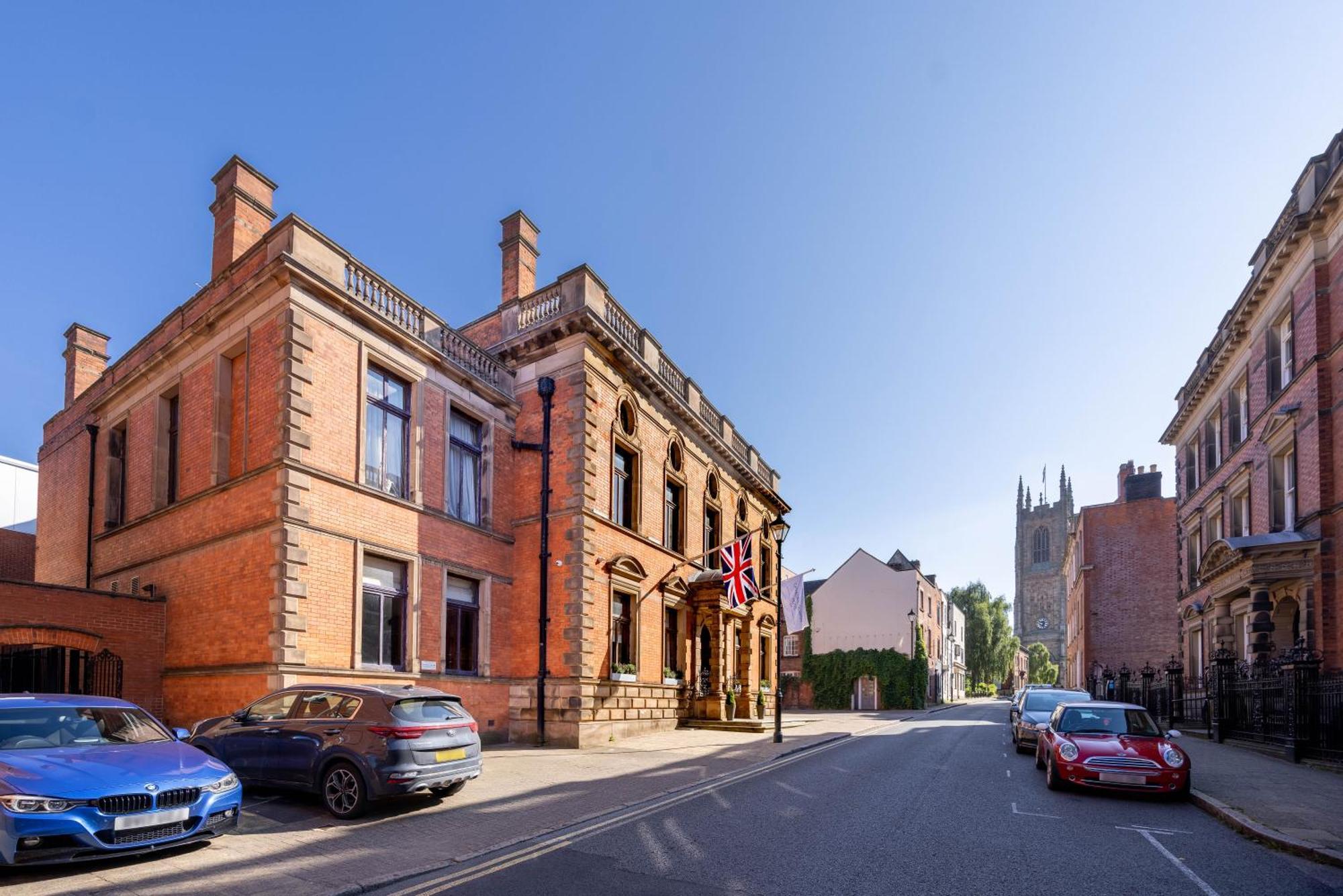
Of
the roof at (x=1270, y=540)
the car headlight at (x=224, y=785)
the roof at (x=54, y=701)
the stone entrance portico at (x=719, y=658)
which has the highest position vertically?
the roof at (x=1270, y=540)

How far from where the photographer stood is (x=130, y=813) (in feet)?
22.9

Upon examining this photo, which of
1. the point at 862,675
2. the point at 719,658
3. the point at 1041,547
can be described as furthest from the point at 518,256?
the point at 1041,547

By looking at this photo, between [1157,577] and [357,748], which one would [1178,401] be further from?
[357,748]

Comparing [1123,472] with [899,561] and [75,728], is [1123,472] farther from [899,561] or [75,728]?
[75,728]

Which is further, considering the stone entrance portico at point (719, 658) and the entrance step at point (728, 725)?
the stone entrance portico at point (719, 658)

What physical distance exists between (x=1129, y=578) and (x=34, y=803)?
53959 mm

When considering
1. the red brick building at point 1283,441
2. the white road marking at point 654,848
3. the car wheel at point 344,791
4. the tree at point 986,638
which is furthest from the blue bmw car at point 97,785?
the tree at point 986,638

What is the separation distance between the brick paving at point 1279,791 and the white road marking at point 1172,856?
4.12 feet

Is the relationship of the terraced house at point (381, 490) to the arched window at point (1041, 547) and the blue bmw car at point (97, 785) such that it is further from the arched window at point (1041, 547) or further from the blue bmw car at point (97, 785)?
the arched window at point (1041, 547)

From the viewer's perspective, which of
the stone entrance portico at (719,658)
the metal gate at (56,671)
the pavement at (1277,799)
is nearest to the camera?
the pavement at (1277,799)

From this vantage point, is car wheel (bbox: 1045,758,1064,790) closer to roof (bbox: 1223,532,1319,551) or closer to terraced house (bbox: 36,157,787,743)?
terraced house (bbox: 36,157,787,743)

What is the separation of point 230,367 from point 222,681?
6.42 meters

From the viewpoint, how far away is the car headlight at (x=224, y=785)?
7648mm

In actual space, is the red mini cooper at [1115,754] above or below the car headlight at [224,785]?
below
